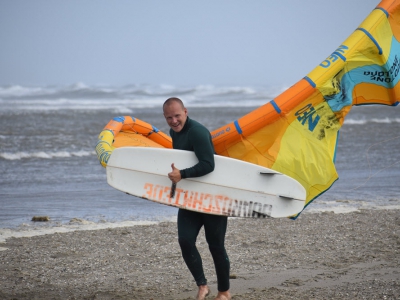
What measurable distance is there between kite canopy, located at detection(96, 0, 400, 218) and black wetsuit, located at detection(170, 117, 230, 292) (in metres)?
0.66

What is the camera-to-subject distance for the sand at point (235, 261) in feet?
16.2

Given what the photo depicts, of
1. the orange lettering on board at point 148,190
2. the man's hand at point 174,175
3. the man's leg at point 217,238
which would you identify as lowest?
the man's leg at point 217,238

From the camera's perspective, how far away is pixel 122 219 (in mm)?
7957

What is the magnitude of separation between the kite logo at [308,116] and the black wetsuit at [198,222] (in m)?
1.14

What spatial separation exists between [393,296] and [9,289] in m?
3.29

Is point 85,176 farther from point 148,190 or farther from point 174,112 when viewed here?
point 174,112

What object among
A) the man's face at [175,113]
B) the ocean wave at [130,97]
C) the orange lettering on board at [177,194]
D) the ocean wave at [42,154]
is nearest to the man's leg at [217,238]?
the orange lettering on board at [177,194]

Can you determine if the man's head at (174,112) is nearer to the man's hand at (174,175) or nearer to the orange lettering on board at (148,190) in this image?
the man's hand at (174,175)

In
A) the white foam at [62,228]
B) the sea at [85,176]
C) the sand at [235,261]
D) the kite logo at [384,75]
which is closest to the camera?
the sand at [235,261]

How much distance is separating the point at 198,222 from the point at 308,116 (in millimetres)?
1513

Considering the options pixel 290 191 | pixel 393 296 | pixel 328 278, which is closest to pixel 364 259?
pixel 328 278

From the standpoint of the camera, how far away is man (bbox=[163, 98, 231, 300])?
4293 millimetres

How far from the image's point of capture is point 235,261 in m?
5.91

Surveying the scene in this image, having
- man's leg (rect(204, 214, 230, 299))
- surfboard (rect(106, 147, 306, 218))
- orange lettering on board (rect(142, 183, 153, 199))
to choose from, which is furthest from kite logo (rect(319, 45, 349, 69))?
orange lettering on board (rect(142, 183, 153, 199))
